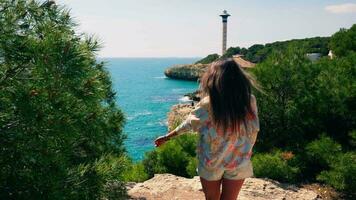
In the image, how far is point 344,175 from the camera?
24.1ft

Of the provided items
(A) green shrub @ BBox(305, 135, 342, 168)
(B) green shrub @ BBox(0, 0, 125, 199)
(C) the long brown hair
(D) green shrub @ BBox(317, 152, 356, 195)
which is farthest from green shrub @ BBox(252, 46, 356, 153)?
(B) green shrub @ BBox(0, 0, 125, 199)

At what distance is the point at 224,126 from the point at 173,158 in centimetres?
718

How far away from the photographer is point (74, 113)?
3.52 meters

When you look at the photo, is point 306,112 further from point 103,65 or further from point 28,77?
point 28,77

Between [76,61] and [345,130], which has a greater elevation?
[76,61]

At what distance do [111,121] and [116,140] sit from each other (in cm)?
34

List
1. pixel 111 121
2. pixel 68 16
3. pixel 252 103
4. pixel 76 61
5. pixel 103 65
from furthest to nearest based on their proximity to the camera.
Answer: pixel 111 121
pixel 103 65
pixel 68 16
pixel 252 103
pixel 76 61

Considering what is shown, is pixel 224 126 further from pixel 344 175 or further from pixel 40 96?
pixel 344 175

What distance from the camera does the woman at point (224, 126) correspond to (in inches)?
130

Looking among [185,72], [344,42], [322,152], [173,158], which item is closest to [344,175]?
[322,152]

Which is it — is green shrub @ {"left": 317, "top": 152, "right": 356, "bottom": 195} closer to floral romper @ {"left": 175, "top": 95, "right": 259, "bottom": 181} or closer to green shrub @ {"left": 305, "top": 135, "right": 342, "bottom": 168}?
green shrub @ {"left": 305, "top": 135, "right": 342, "bottom": 168}

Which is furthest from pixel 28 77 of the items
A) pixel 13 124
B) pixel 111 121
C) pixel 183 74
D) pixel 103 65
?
pixel 183 74

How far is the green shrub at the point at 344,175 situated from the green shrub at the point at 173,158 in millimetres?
3405

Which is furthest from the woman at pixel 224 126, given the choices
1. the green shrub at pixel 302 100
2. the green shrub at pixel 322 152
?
the green shrub at pixel 302 100
